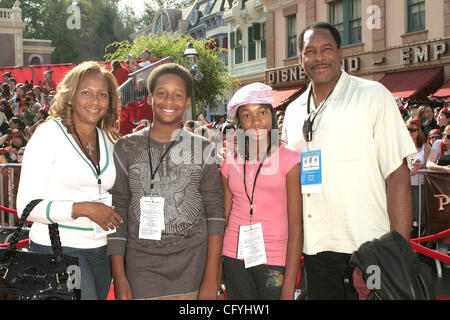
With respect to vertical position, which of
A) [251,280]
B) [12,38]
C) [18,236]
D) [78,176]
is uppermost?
[12,38]

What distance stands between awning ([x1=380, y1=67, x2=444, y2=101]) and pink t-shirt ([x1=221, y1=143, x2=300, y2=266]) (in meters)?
14.3

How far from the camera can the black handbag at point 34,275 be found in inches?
98.2

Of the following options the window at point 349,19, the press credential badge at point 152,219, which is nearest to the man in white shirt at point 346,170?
the press credential badge at point 152,219

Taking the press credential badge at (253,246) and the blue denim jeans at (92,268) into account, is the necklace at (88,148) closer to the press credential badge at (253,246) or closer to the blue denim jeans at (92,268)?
the blue denim jeans at (92,268)

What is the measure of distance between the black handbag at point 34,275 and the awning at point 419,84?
15.2m

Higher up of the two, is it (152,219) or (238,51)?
(238,51)

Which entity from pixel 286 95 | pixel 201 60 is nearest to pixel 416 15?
pixel 286 95

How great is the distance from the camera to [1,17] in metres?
42.4

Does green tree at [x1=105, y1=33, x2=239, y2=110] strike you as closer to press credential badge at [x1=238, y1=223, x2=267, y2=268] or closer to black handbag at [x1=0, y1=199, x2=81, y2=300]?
press credential badge at [x1=238, y1=223, x2=267, y2=268]

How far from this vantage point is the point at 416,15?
17.0 meters

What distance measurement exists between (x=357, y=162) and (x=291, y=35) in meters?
21.4

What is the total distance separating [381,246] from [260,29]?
25965 mm

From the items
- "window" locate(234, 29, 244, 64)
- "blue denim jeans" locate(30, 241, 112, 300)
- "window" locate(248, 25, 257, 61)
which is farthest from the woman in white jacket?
"window" locate(234, 29, 244, 64)

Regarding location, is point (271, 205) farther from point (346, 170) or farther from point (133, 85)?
point (133, 85)
